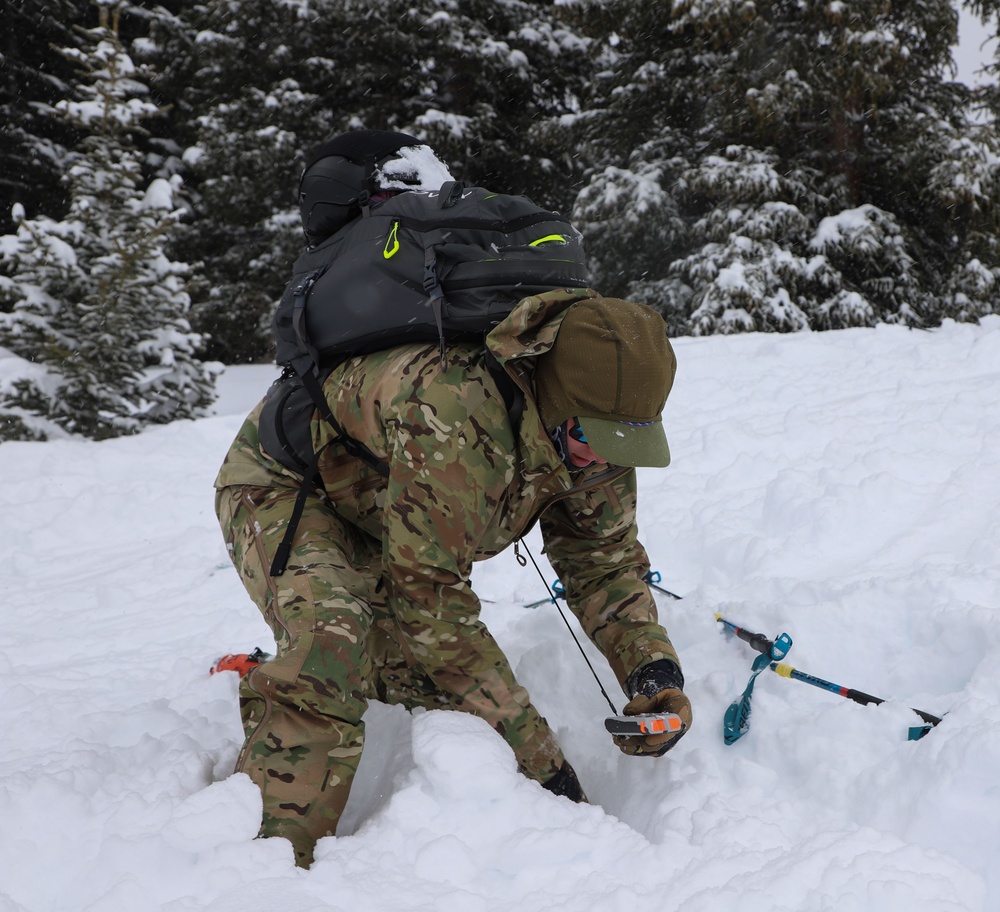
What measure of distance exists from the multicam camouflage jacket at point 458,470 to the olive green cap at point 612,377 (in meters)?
0.06

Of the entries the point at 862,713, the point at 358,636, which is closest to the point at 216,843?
the point at 358,636

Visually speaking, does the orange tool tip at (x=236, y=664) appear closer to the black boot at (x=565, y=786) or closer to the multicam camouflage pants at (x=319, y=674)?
the multicam camouflage pants at (x=319, y=674)

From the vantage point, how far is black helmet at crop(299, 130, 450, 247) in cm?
258

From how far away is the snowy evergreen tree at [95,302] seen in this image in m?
9.12

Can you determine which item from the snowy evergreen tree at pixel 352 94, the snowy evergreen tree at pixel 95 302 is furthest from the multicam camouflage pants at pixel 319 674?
the snowy evergreen tree at pixel 352 94

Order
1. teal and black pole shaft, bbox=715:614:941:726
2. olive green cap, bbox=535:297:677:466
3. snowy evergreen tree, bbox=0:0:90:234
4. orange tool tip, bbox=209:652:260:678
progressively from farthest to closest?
1. snowy evergreen tree, bbox=0:0:90:234
2. orange tool tip, bbox=209:652:260:678
3. teal and black pole shaft, bbox=715:614:941:726
4. olive green cap, bbox=535:297:677:466

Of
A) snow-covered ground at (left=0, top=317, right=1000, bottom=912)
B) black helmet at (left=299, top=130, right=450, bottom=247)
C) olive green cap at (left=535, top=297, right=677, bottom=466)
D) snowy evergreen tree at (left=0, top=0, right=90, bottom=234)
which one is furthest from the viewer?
snowy evergreen tree at (left=0, top=0, right=90, bottom=234)

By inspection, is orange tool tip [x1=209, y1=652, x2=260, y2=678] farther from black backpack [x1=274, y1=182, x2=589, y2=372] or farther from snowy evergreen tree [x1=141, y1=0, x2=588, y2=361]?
snowy evergreen tree [x1=141, y1=0, x2=588, y2=361]

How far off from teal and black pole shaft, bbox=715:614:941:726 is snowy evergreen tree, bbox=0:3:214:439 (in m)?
8.23

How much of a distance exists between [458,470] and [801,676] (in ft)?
4.27

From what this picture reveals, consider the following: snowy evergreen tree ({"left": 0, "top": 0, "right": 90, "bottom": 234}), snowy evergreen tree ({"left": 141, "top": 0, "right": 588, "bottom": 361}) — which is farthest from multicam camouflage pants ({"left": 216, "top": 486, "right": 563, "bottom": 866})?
snowy evergreen tree ({"left": 0, "top": 0, "right": 90, "bottom": 234})

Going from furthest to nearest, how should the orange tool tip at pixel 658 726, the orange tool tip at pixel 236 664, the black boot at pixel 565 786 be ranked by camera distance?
the orange tool tip at pixel 236 664
the black boot at pixel 565 786
the orange tool tip at pixel 658 726

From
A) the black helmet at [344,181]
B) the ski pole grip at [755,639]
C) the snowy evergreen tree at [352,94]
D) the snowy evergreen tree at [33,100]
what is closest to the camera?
the black helmet at [344,181]

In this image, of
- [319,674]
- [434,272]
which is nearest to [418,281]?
[434,272]
